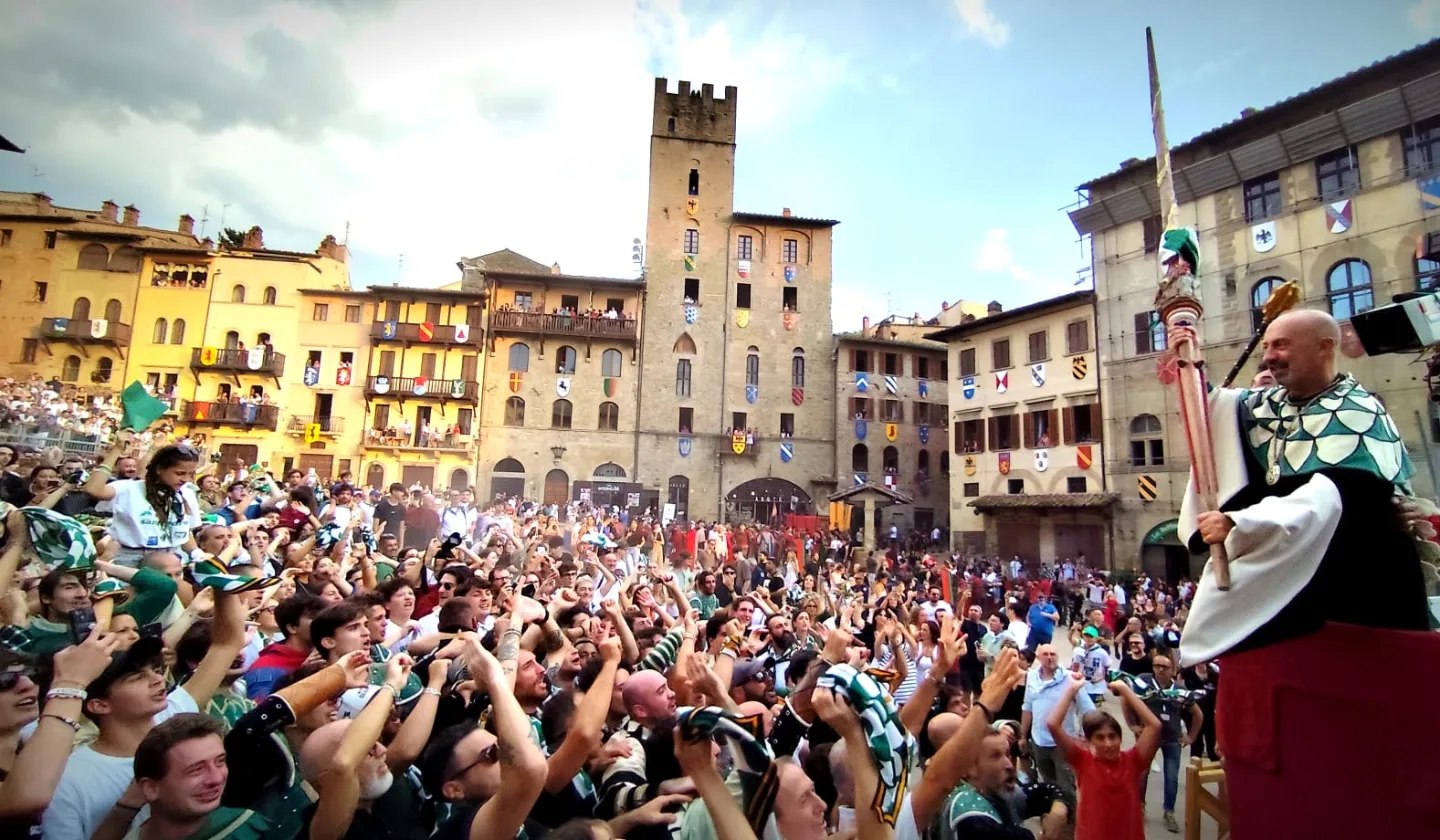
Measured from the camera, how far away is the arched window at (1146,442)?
26188 millimetres

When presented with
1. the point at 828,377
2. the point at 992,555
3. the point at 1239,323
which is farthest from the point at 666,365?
the point at 1239,323

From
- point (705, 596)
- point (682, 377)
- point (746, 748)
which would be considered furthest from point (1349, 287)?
point (746, 748)

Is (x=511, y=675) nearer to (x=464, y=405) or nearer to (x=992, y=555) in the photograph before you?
(x=992, y=555)

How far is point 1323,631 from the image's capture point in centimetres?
261

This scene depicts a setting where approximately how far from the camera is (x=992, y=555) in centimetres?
3103

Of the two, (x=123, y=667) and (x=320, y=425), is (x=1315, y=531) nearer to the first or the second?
(x=123, y=667)

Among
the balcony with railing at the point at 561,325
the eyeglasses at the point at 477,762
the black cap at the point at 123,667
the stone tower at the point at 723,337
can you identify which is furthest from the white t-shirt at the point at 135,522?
the balcony with railing at the point at 561,325

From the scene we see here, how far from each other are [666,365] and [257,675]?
3526 cm

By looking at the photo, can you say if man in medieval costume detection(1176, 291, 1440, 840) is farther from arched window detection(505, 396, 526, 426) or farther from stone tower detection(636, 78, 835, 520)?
arched window detection(505, 396, 526, 426)

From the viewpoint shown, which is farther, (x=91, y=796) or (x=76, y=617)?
(x=76, y=617)

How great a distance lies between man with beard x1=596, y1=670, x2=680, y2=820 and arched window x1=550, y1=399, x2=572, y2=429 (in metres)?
34.8

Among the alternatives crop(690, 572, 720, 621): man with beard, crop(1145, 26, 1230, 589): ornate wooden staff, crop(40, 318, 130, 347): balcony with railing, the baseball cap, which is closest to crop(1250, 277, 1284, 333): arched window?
crop(690, 572, 720, 621): man with beard

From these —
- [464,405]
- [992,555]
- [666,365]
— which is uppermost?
[666,365]

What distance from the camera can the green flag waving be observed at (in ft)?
27.5
